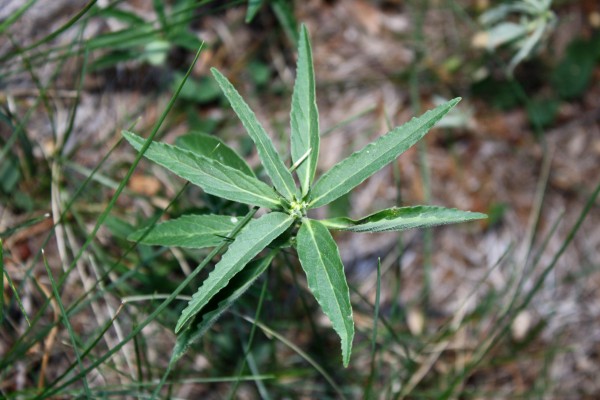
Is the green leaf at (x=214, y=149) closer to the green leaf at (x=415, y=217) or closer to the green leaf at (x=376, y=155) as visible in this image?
the green leaf at (x=376, y=155)

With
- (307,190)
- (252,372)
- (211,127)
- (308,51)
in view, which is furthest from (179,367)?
(308,51)

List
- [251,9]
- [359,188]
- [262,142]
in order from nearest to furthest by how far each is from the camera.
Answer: [262,142], [251,9], [359,188]

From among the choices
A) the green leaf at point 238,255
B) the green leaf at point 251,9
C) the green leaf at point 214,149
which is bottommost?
the green leaf at point 238,255

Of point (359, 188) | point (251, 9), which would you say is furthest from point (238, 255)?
point (359, 188)

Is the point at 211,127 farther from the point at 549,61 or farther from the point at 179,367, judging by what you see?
the point at 549,61

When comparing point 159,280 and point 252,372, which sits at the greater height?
point 159,280

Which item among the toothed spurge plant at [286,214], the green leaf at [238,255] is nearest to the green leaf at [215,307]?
the toothed spurge plant at [286,214]

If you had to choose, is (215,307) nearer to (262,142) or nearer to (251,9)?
(262,142)
